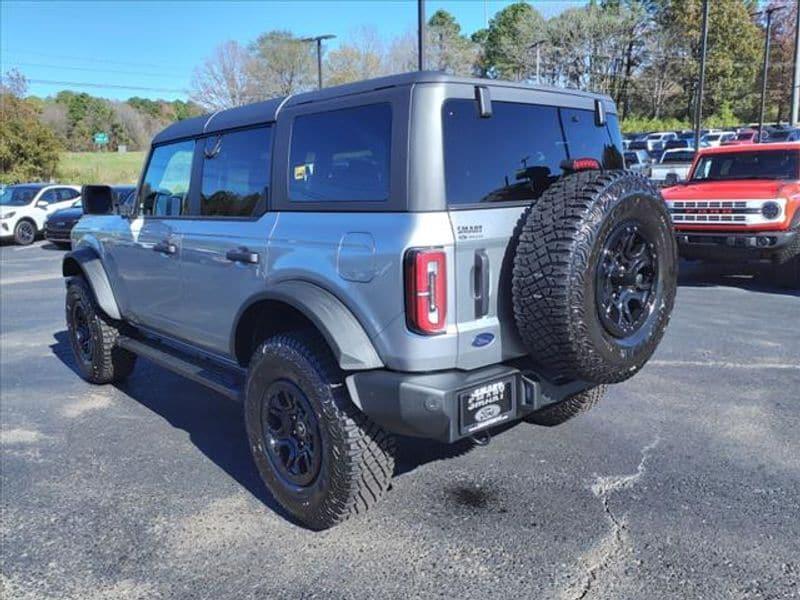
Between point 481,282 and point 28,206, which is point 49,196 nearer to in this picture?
point 28,206

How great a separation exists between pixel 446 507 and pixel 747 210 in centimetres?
711

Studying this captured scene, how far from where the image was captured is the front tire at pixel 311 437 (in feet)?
9.82

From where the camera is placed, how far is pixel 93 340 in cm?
538

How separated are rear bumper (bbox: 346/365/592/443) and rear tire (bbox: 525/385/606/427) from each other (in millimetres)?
1218

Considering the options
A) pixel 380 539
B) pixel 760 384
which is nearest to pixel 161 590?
pixel 380 539

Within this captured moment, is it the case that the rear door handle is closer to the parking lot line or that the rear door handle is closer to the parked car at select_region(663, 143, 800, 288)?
the parking lot line

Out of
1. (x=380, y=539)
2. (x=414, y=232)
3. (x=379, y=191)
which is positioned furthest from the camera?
(x=380, y=539)

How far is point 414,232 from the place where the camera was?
2703 millimetres

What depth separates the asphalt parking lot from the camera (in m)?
2.82

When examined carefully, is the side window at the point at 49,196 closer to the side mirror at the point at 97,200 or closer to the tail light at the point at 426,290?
the side mirror at the point at 97,200

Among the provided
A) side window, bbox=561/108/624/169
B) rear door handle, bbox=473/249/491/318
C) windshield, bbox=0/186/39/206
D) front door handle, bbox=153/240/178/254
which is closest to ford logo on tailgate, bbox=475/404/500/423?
rear door handle, bbox=473/249/491/318

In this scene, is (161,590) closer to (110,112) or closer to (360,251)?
(360,251)

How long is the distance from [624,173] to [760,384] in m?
2.96

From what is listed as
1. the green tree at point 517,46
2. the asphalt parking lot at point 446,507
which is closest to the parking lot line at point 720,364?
the asphalt parking lot at point 446,507
